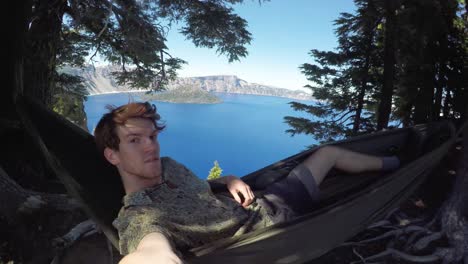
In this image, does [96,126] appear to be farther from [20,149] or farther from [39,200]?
[20,149]

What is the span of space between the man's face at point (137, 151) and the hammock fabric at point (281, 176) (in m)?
0.21

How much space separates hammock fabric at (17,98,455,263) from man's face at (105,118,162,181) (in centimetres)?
21

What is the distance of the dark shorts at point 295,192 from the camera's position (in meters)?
1.41

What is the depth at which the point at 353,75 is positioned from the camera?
23.4 ft

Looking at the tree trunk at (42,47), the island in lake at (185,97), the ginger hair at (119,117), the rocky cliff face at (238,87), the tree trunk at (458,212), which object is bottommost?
the tree trunk at (458,212)

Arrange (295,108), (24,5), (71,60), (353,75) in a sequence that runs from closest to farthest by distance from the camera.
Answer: (24,5) → (71,60) → (353,75) → (295,108)

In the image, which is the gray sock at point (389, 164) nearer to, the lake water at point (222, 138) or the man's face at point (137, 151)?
the man's face at point (137, 151)

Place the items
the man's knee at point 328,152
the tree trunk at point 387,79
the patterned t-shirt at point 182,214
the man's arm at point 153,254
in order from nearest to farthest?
the man's arm at point 153,254 < the patterned t-shirt at point 182,214 < the man's knee at point 328,152 < the tree trunk at point 387,79

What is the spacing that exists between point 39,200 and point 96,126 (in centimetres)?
97

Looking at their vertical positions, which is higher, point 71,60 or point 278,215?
point 71,60

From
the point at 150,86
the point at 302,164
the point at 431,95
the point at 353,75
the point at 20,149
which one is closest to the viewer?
the point at 302,164

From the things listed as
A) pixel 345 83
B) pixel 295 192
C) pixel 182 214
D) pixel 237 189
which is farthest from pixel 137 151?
pixel 345 83

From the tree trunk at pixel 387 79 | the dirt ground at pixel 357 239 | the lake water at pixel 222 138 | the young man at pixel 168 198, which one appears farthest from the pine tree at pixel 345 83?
the lake water at pixel 222 138

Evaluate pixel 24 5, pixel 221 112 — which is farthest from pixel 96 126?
pixel 221 112
